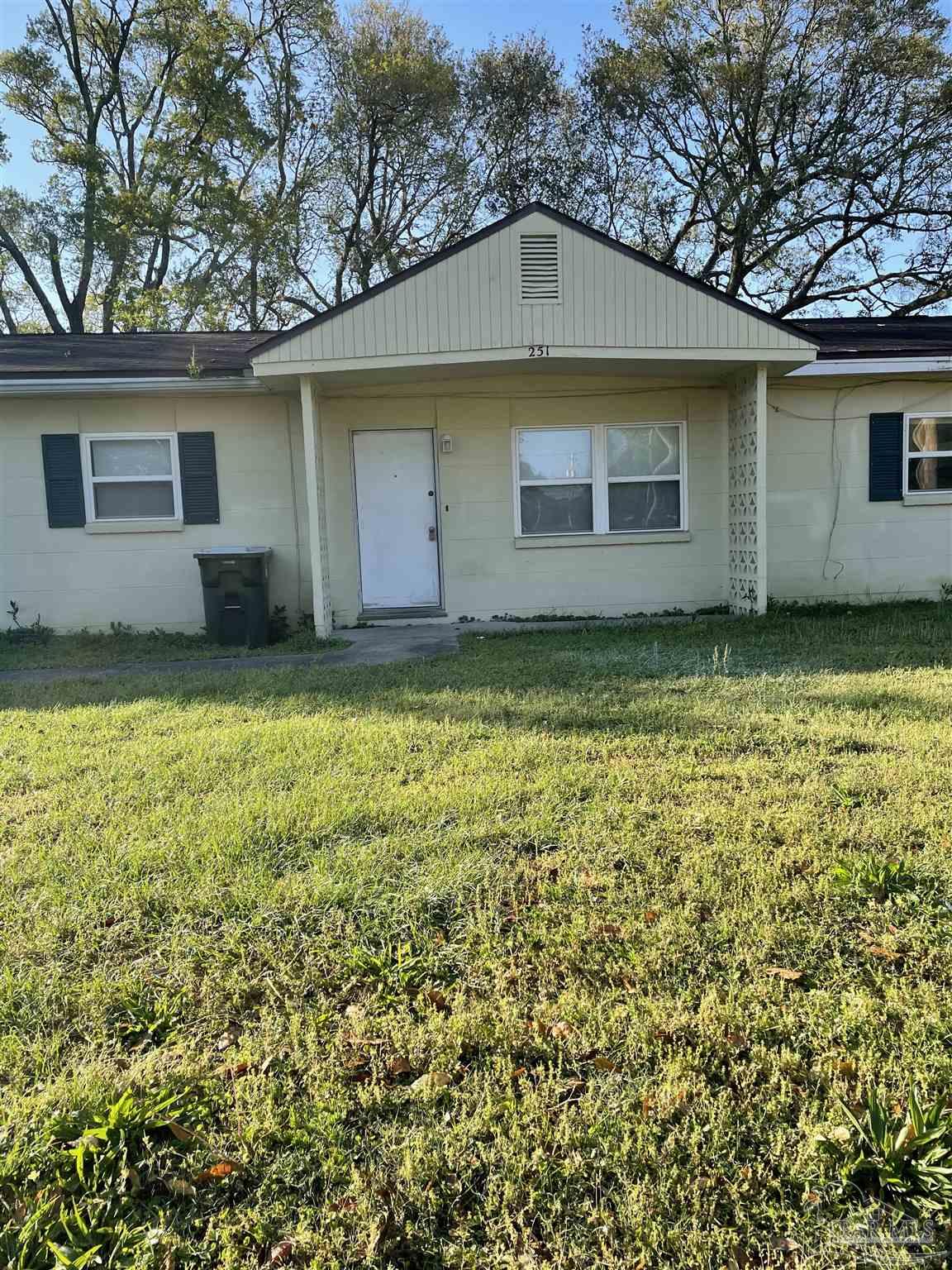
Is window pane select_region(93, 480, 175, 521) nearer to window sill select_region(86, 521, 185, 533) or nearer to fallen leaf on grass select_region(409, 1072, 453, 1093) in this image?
window sill select_region(86, 521, 185, 533)

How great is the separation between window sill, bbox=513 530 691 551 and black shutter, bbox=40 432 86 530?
5080 mm

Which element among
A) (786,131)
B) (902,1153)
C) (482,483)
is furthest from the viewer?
(786,131)

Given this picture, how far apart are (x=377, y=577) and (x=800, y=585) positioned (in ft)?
17.2

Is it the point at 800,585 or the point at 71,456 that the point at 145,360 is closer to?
the point at 71,456

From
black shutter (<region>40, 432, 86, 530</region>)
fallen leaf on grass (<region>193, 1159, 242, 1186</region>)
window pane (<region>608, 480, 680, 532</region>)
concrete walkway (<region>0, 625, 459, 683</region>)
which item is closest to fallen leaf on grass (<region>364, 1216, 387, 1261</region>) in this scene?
fallen leaf on grass (<region>193, 1159, 242, 1186</region>)

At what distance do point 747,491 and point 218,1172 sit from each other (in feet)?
29.3

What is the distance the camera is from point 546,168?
73.0ft

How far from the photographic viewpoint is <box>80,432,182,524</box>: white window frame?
9.58m

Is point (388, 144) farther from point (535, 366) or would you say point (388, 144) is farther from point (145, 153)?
point (535, 366)

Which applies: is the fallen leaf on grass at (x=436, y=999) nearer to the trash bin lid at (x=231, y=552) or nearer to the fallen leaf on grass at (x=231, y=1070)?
the fallen leaf on grass at (x=231, y=1070)

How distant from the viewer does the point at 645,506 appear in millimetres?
10156

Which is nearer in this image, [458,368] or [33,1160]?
[33,1160]

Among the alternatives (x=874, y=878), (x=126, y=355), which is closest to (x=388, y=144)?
(x=126, y=355)

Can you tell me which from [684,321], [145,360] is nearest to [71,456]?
[145,360]
